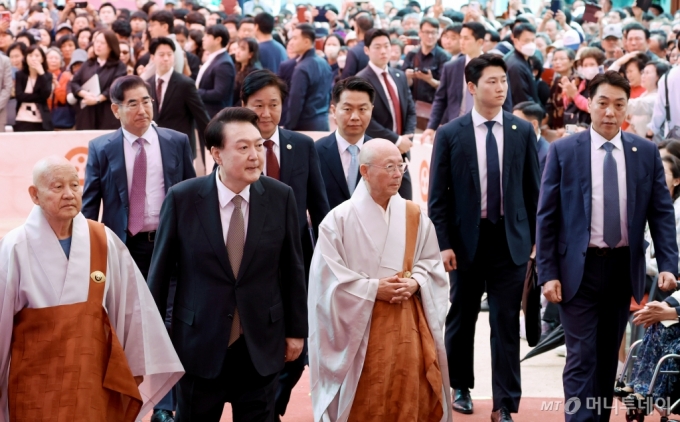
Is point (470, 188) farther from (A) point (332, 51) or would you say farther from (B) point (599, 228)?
(A) point (332, 51)

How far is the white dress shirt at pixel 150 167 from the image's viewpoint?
19.8ft

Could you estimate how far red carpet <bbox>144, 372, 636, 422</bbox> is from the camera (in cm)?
602

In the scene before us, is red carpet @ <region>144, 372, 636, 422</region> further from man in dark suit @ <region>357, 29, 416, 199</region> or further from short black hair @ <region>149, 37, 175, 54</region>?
short black hair @ <region>149, 37, 175, 54</region>

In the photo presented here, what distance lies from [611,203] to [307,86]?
20.0 ft

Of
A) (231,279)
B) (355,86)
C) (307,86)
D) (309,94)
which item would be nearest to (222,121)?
(231,279)

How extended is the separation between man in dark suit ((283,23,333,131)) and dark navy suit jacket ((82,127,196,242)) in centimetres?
486

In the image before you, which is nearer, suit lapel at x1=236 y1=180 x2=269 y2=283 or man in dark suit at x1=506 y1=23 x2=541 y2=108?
suit lapel at x1=236 y1=180 x2=269 y2=283

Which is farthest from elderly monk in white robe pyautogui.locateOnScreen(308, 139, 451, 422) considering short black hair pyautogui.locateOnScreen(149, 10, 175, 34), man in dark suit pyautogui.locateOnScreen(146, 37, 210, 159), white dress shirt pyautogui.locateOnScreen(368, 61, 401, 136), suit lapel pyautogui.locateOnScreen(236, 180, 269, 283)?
short black hair pyautogui.locateOnScreen(149, 10, 175, 34)

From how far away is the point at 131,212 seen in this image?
597cm

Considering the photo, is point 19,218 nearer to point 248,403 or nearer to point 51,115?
point 51,115

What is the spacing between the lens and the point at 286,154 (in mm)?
5656

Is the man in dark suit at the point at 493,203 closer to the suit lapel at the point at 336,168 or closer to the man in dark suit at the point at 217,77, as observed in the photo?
the suit lapel at the point at 336,168

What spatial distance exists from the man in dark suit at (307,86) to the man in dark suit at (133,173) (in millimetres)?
4895

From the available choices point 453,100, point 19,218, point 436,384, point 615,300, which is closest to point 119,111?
point 436,384
